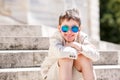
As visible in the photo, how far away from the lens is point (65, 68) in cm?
314

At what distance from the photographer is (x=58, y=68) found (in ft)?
10.6

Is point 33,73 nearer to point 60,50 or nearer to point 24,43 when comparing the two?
point 60,50

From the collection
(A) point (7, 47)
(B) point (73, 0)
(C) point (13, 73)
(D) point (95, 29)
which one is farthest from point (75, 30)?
(D) point (95, 29)

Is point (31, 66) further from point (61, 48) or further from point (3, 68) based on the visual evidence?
point (61, 48)

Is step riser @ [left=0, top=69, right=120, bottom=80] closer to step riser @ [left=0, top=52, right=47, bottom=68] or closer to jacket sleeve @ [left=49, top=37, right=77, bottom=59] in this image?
step riser @ [left=0, top=52, right=47, bottom=68]

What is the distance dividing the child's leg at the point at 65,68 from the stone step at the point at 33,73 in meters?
0.77

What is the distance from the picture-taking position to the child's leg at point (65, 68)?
10.3 feet

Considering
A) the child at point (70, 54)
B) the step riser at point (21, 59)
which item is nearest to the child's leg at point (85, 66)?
the child at point (70, 54)

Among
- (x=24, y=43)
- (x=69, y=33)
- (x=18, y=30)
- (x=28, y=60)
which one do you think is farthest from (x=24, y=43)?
(x=69, y=33)

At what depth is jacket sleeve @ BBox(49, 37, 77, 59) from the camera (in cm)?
314

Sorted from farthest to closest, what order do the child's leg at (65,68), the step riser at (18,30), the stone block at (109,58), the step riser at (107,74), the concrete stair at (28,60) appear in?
the step riser at (18,30), the stone block at (109,58), the step riser at (107,74), the concrete stair at (28,60), the child's leg at (65,68)

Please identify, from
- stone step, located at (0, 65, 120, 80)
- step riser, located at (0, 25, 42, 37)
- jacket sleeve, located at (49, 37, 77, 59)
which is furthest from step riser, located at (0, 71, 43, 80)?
step riser, located at (0, 25, 42, 37)

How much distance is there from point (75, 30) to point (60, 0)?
580 cm

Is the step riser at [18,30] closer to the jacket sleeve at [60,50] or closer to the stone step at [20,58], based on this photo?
the stone step at [20,58]
